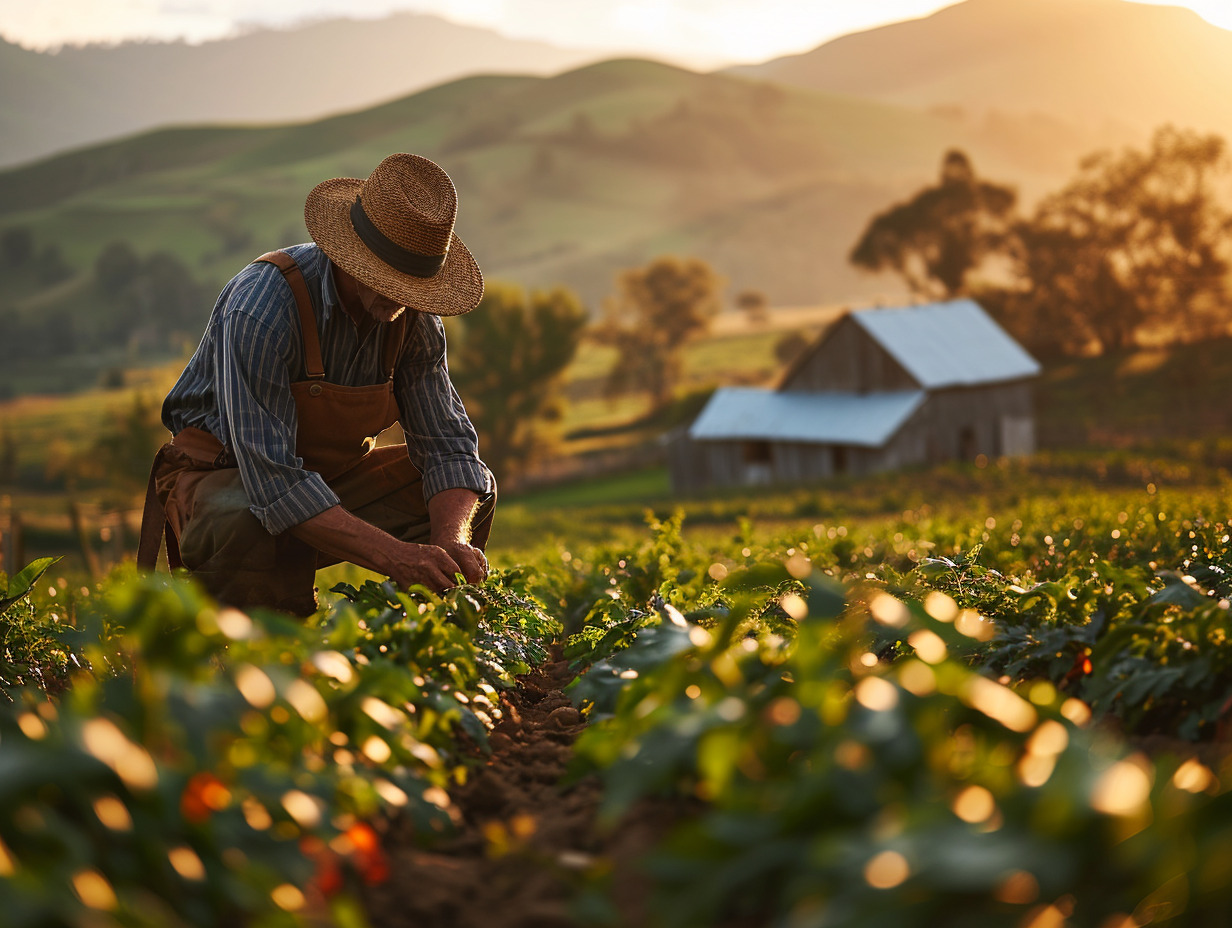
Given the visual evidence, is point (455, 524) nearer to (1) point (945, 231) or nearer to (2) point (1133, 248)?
(2) point (1133, 248)

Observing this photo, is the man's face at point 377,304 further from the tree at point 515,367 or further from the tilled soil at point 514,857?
the tree at point 515,367

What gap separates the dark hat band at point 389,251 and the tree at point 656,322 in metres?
76.4

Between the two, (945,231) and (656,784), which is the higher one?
(656,784)

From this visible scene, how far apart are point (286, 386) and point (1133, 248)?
6452cm

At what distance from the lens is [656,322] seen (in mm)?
83375

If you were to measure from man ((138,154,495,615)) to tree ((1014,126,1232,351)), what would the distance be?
6141cm

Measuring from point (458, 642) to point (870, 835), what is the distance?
5.64ft

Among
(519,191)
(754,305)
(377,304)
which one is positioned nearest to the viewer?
(377,304)

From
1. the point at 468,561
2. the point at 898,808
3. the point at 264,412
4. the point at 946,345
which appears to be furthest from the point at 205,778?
the point at 946,345

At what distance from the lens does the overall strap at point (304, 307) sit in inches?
187

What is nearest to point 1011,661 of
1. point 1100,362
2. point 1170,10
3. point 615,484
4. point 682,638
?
point 682,638

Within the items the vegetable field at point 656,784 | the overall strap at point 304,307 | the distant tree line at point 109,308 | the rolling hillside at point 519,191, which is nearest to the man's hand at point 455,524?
the overall strap at point 304,307

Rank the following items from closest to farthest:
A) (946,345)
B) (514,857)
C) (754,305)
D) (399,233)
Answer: (514,857) < (399,233) < (946,345) < (754,305)

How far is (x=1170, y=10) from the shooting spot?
197 meters
